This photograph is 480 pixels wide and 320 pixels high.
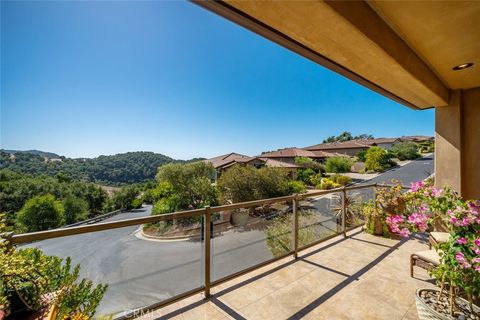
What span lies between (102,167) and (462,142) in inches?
1494

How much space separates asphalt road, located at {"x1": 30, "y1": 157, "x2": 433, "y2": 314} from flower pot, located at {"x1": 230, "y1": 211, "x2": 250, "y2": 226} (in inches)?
12.3

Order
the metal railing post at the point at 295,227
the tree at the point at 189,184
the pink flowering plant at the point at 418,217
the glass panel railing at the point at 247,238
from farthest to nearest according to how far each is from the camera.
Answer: the tree at the point at 189,184
the metal railing post at the point at 295,227
the glass panel railing at the point at 247,238
the pink flowering plant at the point at 418,217

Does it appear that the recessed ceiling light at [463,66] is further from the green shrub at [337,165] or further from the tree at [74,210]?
the tree at [74,210]

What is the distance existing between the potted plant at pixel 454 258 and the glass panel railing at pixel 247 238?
1885 mm

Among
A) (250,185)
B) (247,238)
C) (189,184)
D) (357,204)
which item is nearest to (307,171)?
(250,185)

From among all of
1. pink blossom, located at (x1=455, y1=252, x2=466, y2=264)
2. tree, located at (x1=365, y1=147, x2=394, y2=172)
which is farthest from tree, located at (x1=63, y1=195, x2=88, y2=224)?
tree, located at (x1=365, y1=147, x2=394, y2=172)

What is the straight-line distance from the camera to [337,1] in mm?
1484

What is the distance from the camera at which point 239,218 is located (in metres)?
3.53

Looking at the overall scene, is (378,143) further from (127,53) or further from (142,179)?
(127,53)

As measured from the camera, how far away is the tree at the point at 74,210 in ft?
70.1

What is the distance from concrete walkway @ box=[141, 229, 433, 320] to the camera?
225cm

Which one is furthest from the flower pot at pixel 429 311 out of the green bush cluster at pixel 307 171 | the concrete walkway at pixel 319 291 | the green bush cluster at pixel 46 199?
the green bush cluster at pixel 307 171

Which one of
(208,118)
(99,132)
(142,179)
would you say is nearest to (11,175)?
(99,132)

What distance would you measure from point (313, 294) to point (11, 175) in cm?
3061
